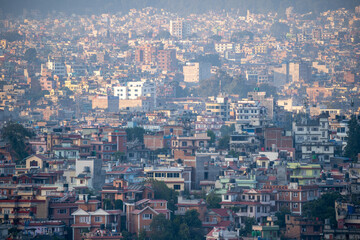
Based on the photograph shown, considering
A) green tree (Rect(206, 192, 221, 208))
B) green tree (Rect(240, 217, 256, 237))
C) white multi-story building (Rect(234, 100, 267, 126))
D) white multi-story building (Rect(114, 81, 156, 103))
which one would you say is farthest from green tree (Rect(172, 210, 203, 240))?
white multi-story building (Rect(114, 81, 156, 103))

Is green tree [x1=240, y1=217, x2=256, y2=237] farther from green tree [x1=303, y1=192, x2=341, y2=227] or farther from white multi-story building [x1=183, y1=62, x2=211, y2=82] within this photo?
white multi-story building [x1=183, y1=62, x2=211, y2=82]

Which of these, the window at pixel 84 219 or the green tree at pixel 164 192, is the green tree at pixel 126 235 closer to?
the window at pixel 84 219

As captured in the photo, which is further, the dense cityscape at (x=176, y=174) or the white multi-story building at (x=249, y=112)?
the white multi-story building at (x=249, y=112)

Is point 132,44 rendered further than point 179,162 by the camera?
Yes

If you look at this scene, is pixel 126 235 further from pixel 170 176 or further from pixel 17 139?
pixel 17 139

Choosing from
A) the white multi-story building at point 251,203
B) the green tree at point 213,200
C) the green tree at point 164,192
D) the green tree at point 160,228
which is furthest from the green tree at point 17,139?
the green tree at point 160,228

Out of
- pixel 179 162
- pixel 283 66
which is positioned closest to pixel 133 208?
pixel 179 162

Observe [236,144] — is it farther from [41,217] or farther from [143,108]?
[143,108]

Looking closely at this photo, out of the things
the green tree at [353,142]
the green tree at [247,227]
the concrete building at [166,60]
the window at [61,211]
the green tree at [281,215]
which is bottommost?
the green tree at [247,227]
